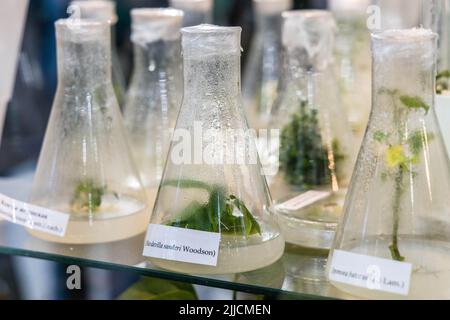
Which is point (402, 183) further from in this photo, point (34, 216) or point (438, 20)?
point (34, 216)

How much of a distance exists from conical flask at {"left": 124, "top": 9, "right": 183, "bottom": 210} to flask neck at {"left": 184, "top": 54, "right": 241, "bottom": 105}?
331 mm

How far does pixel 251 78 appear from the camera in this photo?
1441 millimetres

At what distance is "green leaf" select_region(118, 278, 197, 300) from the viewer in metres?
1.16

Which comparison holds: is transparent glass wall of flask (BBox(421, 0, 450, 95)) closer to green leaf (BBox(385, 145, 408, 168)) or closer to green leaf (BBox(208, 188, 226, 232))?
green leaf (BBox(385, 145, 408, 168))

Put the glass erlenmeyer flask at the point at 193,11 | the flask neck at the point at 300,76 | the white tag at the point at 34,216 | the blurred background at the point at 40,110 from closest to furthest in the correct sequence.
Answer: the white tag at the point at 34,216, the flask neck at the point at 300,76, the glass erlenmeyer flask at the point at 193,11, the blurred background at the point at 40,110

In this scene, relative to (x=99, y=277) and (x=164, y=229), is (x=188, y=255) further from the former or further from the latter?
(x=99, y=277)

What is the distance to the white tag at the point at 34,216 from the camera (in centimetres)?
93

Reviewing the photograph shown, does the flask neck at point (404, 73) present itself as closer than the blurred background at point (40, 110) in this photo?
Yes

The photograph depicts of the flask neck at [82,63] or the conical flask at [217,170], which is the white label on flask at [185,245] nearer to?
the conical flask at [217,170]

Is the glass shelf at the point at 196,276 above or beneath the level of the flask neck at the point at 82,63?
beneath

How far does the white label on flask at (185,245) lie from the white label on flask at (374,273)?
0.48ft

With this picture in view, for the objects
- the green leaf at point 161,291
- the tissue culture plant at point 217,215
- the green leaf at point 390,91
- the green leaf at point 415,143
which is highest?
the green leaf at point 390,91

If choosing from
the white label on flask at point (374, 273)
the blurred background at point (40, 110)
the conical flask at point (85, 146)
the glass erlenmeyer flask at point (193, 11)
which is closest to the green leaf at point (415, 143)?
the white label on flask at point (374, 273)

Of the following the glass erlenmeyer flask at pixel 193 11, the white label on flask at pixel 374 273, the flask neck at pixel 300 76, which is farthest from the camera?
the glass erlenmeyer flask at pixel 193 11
